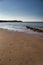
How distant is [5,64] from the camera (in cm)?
495

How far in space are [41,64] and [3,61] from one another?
5.39 feet

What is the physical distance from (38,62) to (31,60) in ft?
1.24

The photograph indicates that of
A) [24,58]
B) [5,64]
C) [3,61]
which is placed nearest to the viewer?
[5,64]

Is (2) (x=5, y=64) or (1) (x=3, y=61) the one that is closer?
(2) (x=5, y=64)

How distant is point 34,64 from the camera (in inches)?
196

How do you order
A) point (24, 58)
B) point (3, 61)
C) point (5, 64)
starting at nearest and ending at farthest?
point (5, 64)
point (3, 61)
point (24, 58)

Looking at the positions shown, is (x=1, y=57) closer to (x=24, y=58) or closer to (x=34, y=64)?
(x=24, y=58)

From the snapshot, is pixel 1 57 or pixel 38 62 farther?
pixel 1 57

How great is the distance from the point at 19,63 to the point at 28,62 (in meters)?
0.40

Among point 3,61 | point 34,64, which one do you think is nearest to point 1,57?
point 3,61

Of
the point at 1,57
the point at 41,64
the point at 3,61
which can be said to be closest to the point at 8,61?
the point at 3,61

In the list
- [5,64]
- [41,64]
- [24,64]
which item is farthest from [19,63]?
[41,64]

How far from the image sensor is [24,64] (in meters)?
5.01

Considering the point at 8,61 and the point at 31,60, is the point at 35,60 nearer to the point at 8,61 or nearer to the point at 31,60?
the point at 31,60
